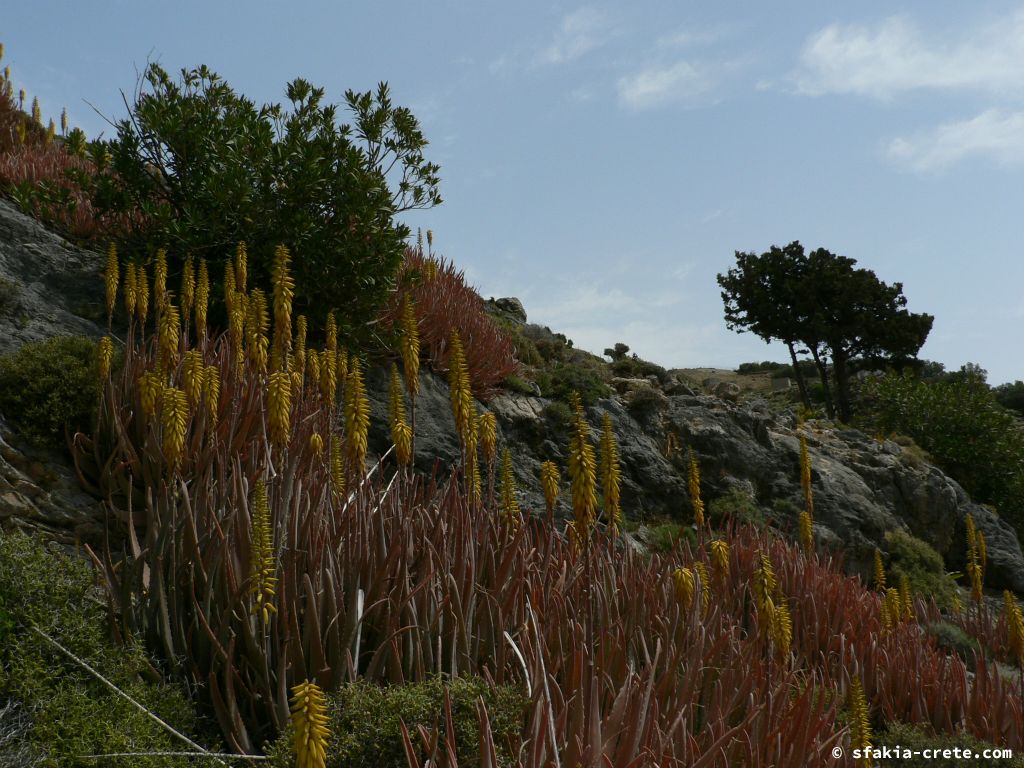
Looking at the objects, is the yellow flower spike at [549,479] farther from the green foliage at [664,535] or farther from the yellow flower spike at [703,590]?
the green foliage at [664,535]

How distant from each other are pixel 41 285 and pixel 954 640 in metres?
8.29

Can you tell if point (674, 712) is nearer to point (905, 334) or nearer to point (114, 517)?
point (114, 517)

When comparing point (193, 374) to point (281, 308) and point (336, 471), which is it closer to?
point (281, 308)

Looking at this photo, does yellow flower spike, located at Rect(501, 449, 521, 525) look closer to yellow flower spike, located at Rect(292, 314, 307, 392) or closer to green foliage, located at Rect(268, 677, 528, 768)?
→ yellow flower spike, located at Rect(292, 314, 307, 392)

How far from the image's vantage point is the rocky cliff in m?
4.53

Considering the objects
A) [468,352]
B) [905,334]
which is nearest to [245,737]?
[468,352]

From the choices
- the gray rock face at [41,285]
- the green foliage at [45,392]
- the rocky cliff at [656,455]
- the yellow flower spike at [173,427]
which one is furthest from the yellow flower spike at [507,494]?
the gray rock face at [41,285]

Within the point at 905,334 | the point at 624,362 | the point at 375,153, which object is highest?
the point at 905,334

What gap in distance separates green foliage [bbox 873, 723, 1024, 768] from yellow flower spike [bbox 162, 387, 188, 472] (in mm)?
3721

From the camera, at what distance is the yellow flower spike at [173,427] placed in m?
2.97

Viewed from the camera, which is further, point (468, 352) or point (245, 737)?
point (468, 352)

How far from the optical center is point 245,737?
2.78m

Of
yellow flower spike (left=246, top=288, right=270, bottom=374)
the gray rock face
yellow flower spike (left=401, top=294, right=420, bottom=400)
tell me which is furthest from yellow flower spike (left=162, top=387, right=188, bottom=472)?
the gray rock face

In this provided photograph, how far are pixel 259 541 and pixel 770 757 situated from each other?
194 centimetres
